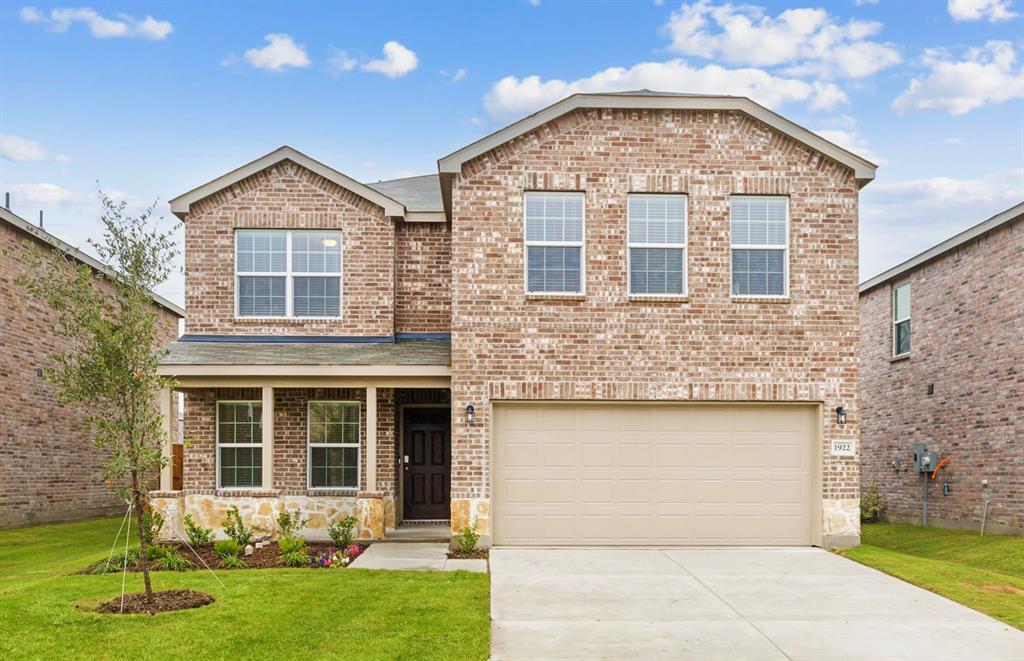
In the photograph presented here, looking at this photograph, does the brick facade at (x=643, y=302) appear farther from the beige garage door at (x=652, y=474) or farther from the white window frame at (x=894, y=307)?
the white window frame at (x=894, y=307)

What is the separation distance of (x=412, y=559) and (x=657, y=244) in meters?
6.02

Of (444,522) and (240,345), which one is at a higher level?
(240,345)

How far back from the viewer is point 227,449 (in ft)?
54.3

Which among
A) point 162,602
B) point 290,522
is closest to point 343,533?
point 290,522

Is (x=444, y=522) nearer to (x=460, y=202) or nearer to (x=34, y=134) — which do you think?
(x=460, y=202)

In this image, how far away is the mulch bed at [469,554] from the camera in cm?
1384

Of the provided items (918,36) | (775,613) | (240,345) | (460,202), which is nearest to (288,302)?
(240,345)

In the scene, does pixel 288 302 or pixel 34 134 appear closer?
pixel 288 302

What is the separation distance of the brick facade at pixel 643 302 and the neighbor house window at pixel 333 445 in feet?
8.78

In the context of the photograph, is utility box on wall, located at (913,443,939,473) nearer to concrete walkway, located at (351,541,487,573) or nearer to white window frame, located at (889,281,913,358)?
white window frame, located at (889,281,913,358)

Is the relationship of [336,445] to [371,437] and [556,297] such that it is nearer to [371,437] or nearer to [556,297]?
[371,437]

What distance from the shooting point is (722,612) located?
33.2 feet

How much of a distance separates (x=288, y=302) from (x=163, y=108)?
5.90 meters

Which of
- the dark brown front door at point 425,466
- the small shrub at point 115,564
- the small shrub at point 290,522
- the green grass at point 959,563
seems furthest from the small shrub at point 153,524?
the green grass at point 959,563
